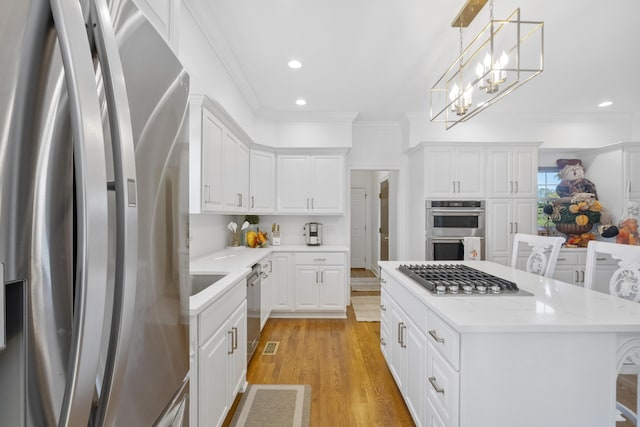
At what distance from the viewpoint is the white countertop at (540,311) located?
123 cm

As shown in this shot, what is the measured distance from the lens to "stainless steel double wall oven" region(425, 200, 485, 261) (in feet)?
13.1

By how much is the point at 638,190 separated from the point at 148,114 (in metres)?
5.50

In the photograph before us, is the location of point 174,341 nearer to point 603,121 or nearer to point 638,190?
point 638,190

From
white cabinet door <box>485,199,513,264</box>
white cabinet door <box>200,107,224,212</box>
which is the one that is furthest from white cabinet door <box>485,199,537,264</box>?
white cabinet door <box>200,107,224,212</box>

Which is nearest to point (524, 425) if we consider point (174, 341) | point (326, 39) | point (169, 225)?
point (174, 341)

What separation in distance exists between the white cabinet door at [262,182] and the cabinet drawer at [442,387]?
2.85m

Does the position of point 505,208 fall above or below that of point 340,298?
above

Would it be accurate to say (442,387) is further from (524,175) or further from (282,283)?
(524,175)

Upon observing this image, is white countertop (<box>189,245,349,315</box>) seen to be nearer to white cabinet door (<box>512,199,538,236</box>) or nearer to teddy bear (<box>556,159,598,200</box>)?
white cabinet door (<box>512,199,538,236</box>)

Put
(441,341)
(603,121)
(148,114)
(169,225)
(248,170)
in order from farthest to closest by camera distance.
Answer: (603,121), (248,170), (441,341), (169,225), (148,114)

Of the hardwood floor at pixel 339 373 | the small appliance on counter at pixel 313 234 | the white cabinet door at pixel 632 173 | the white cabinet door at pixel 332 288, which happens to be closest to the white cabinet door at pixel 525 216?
the white cabinet door at pixel 632 173

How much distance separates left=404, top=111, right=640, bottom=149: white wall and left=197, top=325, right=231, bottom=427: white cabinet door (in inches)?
141

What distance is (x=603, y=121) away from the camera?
14.5ft

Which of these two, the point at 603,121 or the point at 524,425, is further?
the point at 603,121
